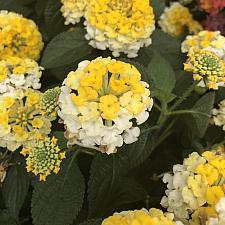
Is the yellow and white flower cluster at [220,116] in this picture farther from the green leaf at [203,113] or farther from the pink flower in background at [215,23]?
the pink flower in background at [215,23]

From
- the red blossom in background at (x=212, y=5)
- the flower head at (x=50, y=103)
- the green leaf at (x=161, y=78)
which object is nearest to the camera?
the flower head at (x=50, y=103)

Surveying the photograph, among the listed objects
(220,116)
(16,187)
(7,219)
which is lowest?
(7,219)

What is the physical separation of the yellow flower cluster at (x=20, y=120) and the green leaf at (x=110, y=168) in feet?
0.59

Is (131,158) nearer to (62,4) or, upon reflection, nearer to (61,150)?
(61,150)

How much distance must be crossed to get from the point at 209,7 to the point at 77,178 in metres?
0.86

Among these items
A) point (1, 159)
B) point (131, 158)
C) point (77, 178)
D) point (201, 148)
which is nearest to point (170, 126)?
point (201, 148)

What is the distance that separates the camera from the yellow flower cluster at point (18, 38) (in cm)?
156

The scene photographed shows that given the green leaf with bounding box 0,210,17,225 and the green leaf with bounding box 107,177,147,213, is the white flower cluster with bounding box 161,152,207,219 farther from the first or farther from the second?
the green leaf with bounding box 0,210,17,225

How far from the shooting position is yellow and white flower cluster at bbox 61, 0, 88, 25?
5.26ft

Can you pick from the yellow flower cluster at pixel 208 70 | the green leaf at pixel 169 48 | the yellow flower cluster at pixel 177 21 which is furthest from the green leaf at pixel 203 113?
the yellow flower cluster at pixel 177 21

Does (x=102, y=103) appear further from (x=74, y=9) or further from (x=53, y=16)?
(x=53, y=16)

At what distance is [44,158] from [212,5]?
0.96 metres

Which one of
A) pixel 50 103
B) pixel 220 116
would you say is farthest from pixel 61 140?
pixel 220 116

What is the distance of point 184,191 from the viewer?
45.3 inches
